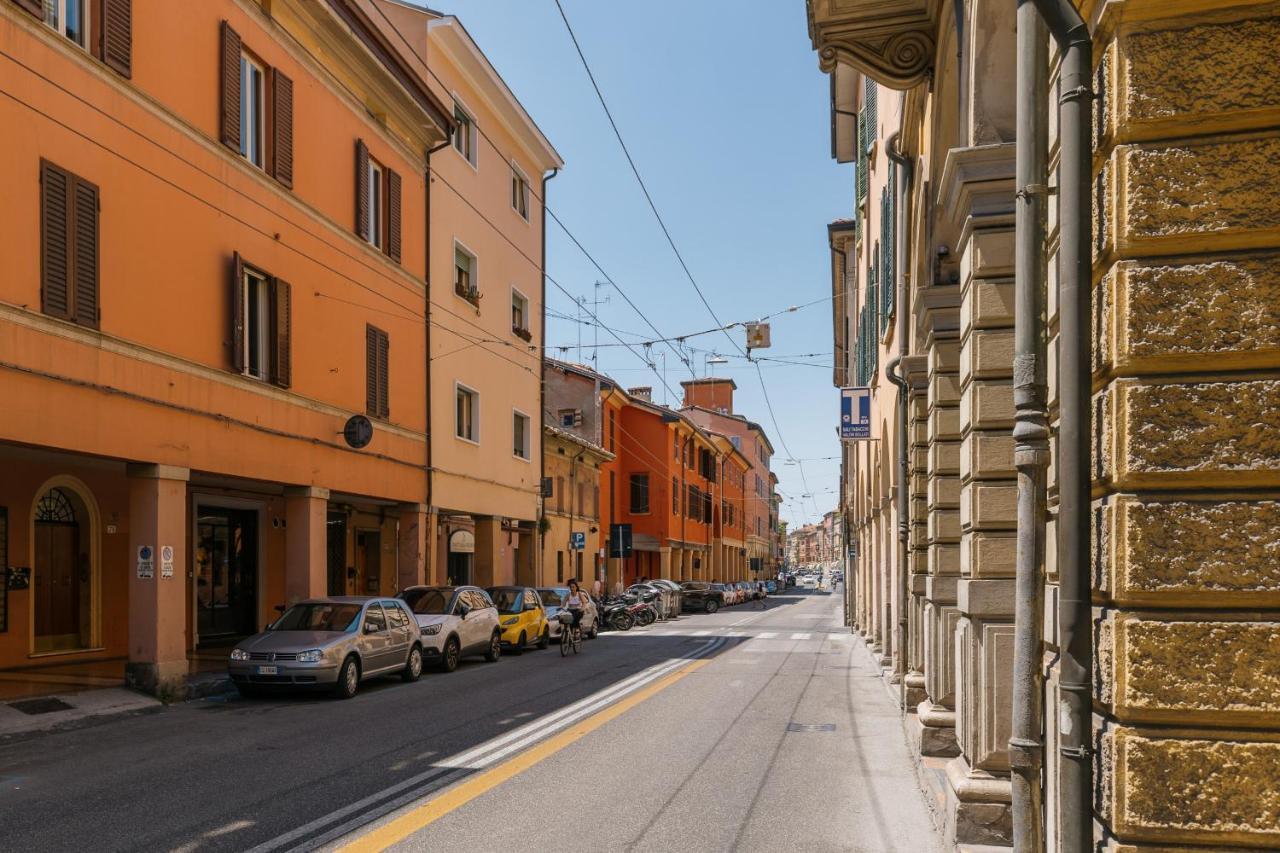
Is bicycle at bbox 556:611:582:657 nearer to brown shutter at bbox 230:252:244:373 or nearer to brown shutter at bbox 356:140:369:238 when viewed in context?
brown shutter at bbox 230:252:244:373

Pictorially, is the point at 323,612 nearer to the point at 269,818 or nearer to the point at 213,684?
the point at 213,684

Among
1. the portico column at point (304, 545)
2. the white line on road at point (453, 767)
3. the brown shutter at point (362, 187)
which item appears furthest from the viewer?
the brown shutter at point (362, 187)

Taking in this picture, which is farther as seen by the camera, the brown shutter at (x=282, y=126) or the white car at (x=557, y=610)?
the white car at (x=557, y=610)

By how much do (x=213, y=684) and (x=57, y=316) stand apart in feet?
18.7

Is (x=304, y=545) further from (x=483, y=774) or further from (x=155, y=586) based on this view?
(x=483, y=774)

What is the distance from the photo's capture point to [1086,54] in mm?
3814

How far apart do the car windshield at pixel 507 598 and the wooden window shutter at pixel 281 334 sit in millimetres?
7774

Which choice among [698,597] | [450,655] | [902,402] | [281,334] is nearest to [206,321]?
[281,334]

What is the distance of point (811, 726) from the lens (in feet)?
41.8

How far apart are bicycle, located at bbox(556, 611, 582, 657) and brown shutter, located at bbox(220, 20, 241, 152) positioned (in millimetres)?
11179

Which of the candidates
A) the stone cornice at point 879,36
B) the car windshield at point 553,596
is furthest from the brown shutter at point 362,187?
the stone cornice at point 879,36

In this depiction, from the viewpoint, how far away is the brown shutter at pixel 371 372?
22031 millimetres

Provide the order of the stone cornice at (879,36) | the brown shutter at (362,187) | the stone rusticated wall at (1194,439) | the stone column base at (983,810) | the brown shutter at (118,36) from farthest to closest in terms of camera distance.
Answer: the brown shutter at (362,187), the brown shutter at (118,36), the stone cornice at (879,36), the stone column base at (983,810), the stone rusticated wall at (1194,439)

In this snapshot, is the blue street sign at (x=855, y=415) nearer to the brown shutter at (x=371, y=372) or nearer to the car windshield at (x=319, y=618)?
the brown shutter at (x=371, y=372)
